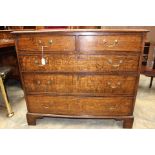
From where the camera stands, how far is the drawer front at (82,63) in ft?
4.62

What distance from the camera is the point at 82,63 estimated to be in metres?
1.44

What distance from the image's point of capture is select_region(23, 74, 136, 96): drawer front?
4.90ft

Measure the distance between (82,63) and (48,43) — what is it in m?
0.34

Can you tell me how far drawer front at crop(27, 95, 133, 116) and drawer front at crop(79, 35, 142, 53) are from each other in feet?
1.62

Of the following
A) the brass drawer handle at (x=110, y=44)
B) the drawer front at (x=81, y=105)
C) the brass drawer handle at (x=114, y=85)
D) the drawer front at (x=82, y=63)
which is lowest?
the drawer front at (x=81, y=105)

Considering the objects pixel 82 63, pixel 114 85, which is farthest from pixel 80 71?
pixel 114 85

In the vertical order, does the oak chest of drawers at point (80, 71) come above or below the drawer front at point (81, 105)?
above

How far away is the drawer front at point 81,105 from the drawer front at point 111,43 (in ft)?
1.62

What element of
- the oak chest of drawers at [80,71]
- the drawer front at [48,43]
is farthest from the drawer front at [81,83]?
the drawer front at [48,43]

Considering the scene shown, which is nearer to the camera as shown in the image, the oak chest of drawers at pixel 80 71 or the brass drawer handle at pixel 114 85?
the oak chest of drawers at pixel 80 71

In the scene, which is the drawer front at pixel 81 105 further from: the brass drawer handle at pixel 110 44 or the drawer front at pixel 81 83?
the brass drawer handle at pixel 110 44

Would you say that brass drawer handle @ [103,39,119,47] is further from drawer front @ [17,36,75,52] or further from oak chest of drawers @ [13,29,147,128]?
drawer front @ [17,36,75,52]
